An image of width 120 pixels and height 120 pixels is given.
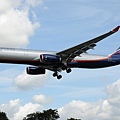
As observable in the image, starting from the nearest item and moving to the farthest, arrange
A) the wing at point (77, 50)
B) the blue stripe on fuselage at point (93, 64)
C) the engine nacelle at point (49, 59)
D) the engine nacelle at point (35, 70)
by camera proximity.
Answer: the wing at point (77, 50)
the engine nacelle at point (49, 59)
the blue stripe on fuselage at point (93, 64)
the engine nacelle at point (35, 70)

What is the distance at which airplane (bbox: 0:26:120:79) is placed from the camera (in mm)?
56625

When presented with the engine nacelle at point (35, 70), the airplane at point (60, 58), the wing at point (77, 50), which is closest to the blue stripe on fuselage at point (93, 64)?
the airplane at point (60, 58)

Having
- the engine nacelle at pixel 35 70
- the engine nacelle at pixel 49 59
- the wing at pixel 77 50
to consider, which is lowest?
the engine nacelle at pixel 35 70

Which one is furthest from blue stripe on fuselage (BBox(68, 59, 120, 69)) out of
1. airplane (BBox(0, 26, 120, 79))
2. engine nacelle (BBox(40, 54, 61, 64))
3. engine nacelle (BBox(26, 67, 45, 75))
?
engine nacelle (BBox(26, 67, 45, 75))

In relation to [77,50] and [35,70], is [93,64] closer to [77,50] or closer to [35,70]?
[77,50]

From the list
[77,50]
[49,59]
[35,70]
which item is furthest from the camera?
[35,70]

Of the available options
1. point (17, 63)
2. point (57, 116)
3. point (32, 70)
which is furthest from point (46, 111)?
point (17, 63)

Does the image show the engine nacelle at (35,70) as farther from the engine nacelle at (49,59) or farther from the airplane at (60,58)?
the engine nacelle at (49,59)

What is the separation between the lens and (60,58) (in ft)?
196

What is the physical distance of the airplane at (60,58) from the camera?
5662cm

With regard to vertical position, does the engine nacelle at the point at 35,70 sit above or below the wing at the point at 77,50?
below

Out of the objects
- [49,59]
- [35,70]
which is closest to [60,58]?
[49,59]

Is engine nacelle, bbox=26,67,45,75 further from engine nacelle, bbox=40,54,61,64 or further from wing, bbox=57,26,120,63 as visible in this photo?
engine nacelle, bbox=40,54,61,64

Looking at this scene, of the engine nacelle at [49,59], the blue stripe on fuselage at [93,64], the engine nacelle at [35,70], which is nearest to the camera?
the engine nacelle at [49,59]
